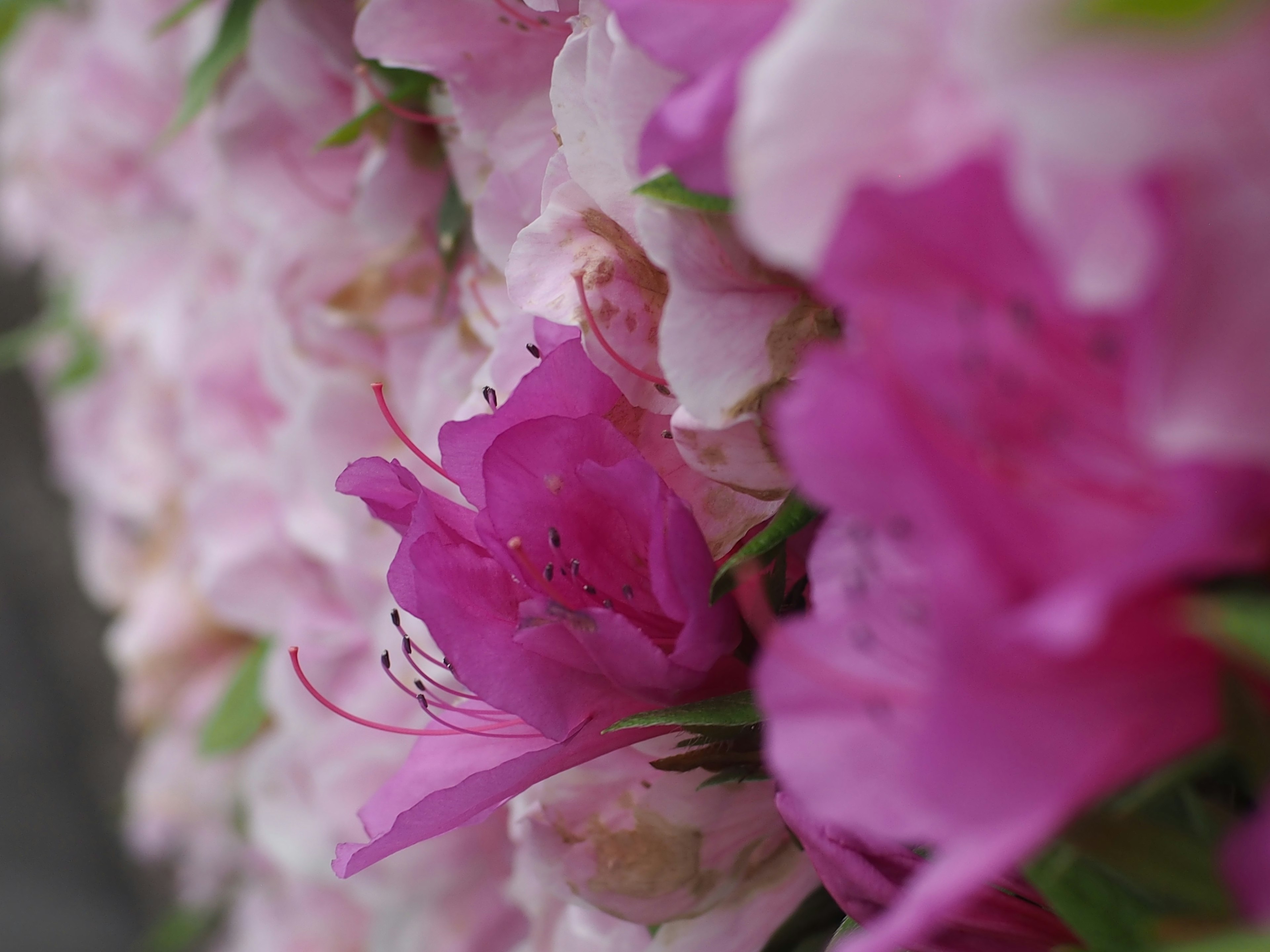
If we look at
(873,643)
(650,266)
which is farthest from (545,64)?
(873,643)

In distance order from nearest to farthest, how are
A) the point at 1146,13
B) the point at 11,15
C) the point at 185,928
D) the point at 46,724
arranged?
the point at 1146,13
the point at 11,15
the point at 185,928
the point at 46,724

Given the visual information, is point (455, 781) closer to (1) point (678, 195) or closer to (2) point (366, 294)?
(1) point (678, 195)

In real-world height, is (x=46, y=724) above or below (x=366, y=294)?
below

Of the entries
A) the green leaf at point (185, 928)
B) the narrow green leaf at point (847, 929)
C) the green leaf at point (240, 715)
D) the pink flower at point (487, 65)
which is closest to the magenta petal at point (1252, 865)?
the narrow green leaf at point (847, 929)

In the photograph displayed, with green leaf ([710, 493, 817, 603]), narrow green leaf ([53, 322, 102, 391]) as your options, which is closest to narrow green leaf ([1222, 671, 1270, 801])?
green leaf ([710, 493, 817, 603])

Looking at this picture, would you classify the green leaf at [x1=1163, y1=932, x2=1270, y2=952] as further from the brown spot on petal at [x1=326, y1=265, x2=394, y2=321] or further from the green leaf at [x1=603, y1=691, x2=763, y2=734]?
the brown spot on petal at [x1=326, y1=265, x2=394, y2=321]

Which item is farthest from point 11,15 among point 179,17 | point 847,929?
point 847,929
